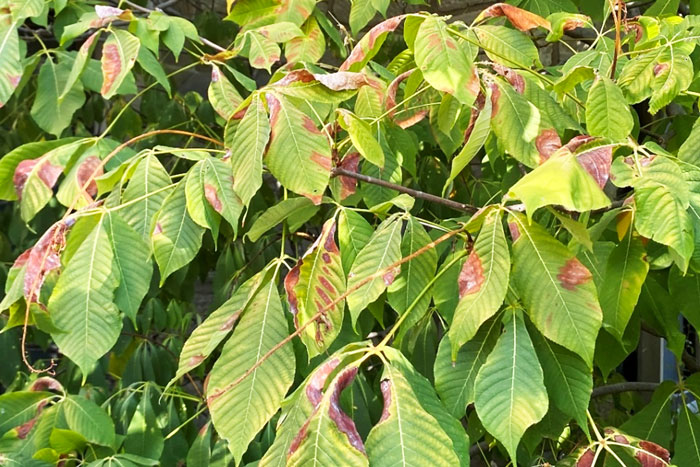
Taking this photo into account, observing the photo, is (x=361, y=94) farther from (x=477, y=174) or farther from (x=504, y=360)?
(x=477, y=174)

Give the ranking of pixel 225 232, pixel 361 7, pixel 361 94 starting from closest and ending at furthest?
pixel 361 94 → pixel 361 7 → pixel 225 232

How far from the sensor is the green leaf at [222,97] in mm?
1262

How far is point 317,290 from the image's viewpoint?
2.82ft

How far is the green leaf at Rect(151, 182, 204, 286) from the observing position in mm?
936

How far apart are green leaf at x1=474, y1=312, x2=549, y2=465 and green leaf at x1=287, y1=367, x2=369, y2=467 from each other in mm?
121

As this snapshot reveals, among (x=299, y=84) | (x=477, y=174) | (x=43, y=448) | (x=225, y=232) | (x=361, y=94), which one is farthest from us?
(x=477, y=174)

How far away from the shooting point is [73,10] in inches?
66.6

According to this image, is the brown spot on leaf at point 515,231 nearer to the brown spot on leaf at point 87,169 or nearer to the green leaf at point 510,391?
the green leaf at point 510,391

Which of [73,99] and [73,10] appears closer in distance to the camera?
[73,99]

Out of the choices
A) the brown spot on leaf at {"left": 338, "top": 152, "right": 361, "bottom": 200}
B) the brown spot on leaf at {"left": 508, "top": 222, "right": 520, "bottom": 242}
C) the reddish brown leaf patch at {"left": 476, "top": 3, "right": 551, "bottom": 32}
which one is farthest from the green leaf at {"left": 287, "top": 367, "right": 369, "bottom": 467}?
the reddish brown leaf patch at {"left": 476, "top": 3, "right": 551, "bottom": 32}

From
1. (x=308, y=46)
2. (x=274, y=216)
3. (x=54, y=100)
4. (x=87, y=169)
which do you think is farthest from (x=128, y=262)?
(x=54, y=100)

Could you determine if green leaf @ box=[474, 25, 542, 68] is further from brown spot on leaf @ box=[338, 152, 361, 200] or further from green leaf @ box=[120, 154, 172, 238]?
green leaf @ box=[120, 154, 172, 238]

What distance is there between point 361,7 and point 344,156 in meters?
0.47

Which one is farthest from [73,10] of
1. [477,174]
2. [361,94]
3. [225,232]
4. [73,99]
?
[477,174]
